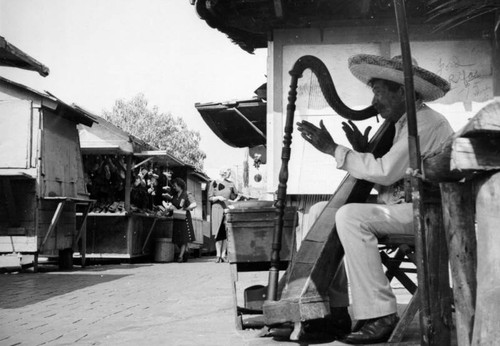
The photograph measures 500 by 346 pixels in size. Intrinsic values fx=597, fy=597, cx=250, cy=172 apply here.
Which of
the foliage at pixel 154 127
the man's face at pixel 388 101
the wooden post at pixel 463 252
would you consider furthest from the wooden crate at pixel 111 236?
the foliage at pixel 154 127

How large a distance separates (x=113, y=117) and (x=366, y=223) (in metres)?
48.9

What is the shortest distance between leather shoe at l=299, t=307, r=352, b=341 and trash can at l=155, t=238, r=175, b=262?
11.7 meters

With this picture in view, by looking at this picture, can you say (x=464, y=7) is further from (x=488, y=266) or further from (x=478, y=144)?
(x=488, y=266)

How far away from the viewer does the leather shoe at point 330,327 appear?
411 cm

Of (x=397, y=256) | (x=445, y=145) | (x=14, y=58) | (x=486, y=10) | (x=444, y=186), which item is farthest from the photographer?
(x=14, y=58)

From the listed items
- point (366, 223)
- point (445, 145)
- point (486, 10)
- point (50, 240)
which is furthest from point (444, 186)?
point (50, 240)

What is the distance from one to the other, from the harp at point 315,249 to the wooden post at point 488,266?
5.09 ft

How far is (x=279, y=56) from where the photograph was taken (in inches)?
316

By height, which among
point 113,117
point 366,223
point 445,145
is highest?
point 113,117

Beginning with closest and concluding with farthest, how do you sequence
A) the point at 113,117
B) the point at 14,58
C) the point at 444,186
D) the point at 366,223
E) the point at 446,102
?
the point at 444,186 < the point at 366,223 < the point at 446,102 < the point at 14,58 < the point at 113,117

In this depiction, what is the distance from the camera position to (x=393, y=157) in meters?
3.63

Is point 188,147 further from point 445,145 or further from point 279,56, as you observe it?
point 445,145

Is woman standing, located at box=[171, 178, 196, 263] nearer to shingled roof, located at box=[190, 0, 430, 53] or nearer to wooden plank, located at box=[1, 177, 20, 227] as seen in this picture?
wooden plank, located at box=[1, 177, 20, 227]

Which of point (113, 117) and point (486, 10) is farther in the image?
point (113, 117)
